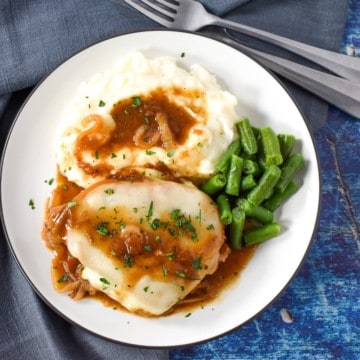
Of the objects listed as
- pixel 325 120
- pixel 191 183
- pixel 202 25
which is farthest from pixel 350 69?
pixel 191 183

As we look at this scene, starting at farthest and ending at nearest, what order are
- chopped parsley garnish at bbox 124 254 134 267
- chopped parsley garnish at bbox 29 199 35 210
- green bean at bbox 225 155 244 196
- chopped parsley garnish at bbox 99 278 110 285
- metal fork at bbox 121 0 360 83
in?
metal fork at bbox 121 0 360 83
chopped parsley garnish at bbox 29 199 35 210
green bean at bbox 225 155 244 196
chopped parsley garnish at bbox 99 278 110 285
chopped parsley garnish at bbox 124 254 134 267

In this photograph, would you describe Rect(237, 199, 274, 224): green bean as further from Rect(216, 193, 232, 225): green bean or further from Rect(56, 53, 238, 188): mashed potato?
Rect(56, 53, 238, 188): mashed potato

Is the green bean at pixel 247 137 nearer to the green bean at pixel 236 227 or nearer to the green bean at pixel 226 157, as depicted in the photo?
the green bean at pixel 226 157

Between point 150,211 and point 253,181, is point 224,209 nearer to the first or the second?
point 253,181

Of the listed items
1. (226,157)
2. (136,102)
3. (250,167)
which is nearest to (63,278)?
(136,102)

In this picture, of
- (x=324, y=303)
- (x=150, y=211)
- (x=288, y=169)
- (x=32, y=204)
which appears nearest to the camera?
(x=150, y=211)

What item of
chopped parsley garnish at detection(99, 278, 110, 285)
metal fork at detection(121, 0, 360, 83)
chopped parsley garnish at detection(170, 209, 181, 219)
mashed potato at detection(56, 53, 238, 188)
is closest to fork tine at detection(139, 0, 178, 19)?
metal fork at detection(121, 0, 360, 83)
